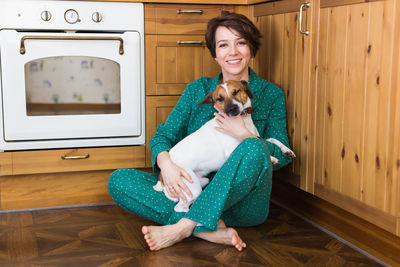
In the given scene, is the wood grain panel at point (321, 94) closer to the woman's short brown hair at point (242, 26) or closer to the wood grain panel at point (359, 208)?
the wood grain panel at point (359, 208)

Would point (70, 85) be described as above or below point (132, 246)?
above

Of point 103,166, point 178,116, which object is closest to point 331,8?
point 178,116

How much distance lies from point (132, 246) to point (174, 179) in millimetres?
343

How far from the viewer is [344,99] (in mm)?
2000

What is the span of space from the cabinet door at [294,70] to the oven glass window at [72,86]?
85 centimetres

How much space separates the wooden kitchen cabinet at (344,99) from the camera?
1.75m

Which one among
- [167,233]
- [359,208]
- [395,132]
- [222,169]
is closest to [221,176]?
[222,169]

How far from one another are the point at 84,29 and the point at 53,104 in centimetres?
43

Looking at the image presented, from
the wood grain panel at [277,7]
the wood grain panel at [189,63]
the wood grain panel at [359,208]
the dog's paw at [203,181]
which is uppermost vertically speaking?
the wood grain panel at [277,7]

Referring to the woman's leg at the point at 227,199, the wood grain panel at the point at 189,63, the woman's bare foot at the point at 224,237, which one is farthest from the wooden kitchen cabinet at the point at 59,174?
the woman's bare foot at the point at 224,237

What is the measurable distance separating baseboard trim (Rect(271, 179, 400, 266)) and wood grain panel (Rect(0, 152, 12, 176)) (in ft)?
4.80

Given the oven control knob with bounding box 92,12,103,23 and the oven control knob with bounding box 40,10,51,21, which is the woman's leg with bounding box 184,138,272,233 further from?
the oven control knob with bounding box 40,10,51,21

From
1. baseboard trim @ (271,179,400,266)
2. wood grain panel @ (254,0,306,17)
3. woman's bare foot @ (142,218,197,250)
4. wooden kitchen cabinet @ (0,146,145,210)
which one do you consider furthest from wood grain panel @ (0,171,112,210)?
wood grain panel @ (254,0,306,17)

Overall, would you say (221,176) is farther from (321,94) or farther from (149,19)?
(149,19)
